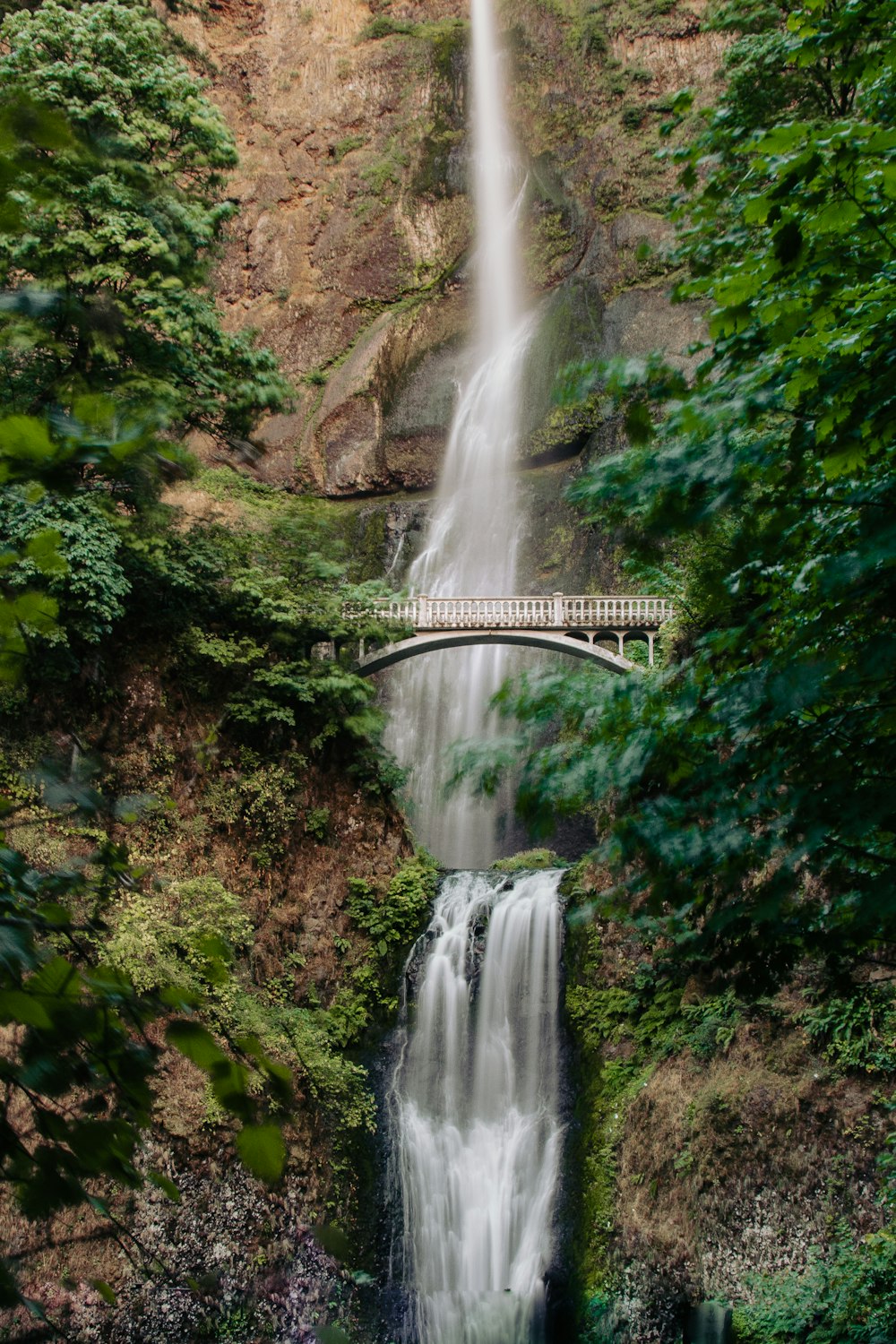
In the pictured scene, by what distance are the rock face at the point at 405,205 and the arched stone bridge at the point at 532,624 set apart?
812cm

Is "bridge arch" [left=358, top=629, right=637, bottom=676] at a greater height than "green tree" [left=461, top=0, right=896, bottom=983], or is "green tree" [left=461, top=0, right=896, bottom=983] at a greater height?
"bridge arch" [left=358, top=629, right=637, bottom=676]

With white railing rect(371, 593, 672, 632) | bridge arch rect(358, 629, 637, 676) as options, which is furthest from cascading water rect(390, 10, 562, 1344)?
white railing rect(371, 593, 672, 632)

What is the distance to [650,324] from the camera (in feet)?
79.5

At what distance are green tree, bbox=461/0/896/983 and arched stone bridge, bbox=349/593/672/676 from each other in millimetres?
13617

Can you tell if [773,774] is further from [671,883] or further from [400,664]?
[400,664]

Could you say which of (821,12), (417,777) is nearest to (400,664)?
(417,777)

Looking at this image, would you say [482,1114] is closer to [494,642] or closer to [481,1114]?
[481,1114]

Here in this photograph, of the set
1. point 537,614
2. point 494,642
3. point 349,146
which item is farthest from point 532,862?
point 349,146

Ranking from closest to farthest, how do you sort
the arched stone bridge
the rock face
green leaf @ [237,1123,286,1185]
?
1. green leaf @ [237,1123,286,1185]
2. the arched stone bridge
3. the rock face

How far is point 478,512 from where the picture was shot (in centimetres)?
2473

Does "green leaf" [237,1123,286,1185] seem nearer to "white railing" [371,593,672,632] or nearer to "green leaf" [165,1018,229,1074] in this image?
"green leaf" [165,1018,229,1074]

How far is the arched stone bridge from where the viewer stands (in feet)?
56.6

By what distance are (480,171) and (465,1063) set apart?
2556cm

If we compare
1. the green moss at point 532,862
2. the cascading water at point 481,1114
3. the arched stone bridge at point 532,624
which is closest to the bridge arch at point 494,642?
the arched stone bridge at point 532,624
